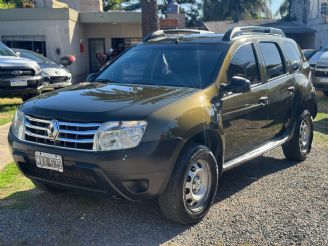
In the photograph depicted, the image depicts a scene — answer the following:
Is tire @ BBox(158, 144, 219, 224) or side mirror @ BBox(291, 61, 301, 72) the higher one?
side mirror @ BBox(291, 61, 301, 72)

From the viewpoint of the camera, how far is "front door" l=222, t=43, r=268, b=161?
5.14 meters

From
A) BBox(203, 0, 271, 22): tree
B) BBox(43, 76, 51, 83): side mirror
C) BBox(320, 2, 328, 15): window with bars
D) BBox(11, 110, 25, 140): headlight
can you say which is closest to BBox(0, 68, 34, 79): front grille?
BBox(43, 76, 51, 83): side mirror

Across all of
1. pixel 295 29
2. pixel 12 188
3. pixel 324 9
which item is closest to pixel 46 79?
pixel 12 188

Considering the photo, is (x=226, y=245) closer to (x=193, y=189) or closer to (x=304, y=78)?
(x=193, y=189)

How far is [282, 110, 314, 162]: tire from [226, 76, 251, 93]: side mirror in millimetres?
2070

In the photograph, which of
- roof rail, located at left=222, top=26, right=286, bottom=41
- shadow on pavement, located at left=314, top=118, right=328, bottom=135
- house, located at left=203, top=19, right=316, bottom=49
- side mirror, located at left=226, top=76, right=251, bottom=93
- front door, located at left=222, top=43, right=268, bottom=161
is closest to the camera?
side mirror, located at left=226, top=76, right=251, bottom=93

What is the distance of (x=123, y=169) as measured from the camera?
4.05 m

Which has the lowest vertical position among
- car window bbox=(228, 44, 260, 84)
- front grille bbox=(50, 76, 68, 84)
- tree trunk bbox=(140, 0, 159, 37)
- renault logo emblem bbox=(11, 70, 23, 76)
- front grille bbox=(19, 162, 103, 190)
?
front grille bbox=(50, 76, 68, 84)

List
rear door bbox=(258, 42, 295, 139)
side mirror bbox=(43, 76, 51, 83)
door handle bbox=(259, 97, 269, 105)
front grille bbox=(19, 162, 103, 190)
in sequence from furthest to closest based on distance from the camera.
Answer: side mirror bbox=(43, 76, 51, 83) < rear door bbox=(258, 42, 295, 139) < door handle bbox=(259, 97, 269, 105) < front grille bbox=(19, 162, 103, 190)

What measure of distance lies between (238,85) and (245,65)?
0.69m

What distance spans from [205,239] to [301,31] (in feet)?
92.4

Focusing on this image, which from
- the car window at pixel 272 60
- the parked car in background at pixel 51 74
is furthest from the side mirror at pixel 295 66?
the parked car in background at pixel 51 74

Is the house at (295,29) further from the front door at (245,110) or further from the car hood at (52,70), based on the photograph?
the front door at (245,110)

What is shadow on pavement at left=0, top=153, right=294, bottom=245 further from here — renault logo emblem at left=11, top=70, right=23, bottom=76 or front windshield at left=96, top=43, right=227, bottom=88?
renault logo emblem at left=11, top=70, right=23, bottom=76
